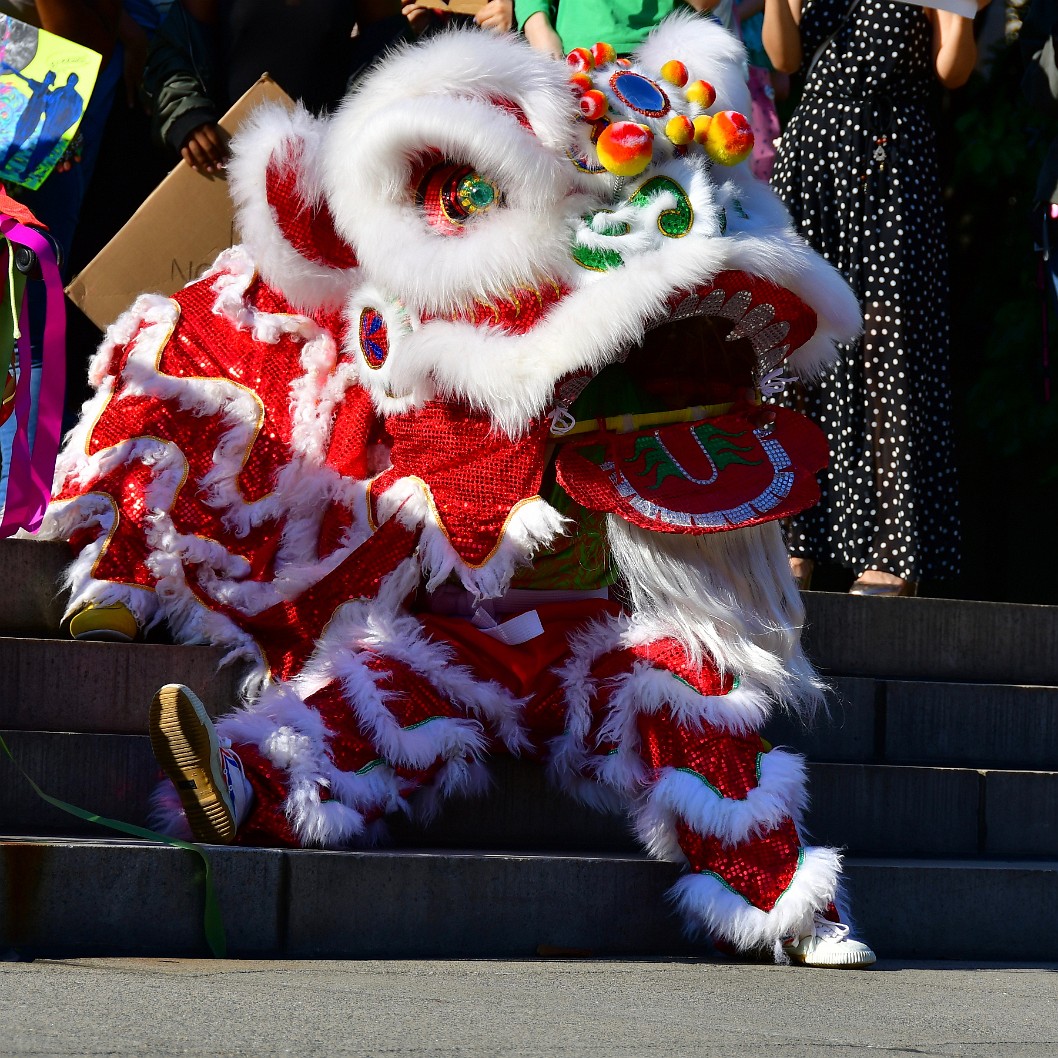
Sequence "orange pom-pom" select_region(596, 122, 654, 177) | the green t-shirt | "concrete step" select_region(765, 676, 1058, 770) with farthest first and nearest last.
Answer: the green t-shirt < "concrete step" select_region(765, 676, 1058, 770) < "orange pom-pom" select_region(596, 122, 654, 177)

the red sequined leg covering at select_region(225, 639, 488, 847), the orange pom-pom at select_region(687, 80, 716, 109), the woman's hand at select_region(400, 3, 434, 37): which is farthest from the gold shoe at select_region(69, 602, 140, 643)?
the woman's hand at select_region(400, 3, 434, 37)

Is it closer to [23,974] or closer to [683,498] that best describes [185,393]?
[683,498]

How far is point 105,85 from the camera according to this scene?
5.02 metres

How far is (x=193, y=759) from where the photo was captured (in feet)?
10.0

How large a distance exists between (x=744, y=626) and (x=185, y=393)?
1371mm

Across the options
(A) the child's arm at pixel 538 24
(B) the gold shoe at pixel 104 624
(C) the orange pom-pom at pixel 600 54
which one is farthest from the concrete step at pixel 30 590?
(A) the child's arm at pixel 538 24

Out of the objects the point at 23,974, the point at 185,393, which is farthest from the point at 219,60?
the point at 23,974

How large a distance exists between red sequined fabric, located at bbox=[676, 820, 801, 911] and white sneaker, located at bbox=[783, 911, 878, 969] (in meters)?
0.09

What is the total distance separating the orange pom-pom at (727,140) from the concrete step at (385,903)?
1444mm

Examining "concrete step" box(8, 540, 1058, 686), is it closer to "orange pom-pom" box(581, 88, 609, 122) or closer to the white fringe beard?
the white fringe beard

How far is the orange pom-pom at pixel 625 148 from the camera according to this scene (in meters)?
3.41

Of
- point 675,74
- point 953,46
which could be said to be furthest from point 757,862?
point 953,46

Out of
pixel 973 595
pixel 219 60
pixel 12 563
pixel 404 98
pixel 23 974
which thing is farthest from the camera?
pixel 973 595

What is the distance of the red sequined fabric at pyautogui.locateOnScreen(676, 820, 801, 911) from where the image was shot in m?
3.23
